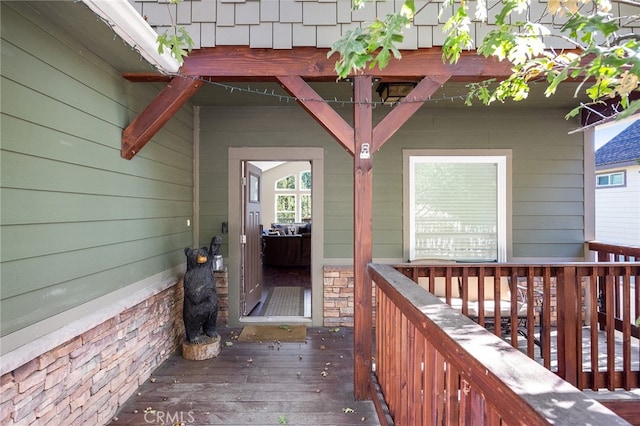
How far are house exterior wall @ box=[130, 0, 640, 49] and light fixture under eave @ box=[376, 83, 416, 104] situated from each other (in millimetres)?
458

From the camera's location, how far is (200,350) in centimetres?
307

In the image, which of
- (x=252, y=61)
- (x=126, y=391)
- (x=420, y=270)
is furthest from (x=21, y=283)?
(x=420, y=270)

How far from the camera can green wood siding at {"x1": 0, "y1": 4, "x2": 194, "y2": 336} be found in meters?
1.59

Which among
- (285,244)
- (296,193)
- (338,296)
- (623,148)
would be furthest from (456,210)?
(296,193)

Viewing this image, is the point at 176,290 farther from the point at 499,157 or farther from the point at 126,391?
the point at 499,157

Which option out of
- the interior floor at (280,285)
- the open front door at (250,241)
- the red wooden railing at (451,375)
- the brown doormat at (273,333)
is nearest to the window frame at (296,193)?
the interior floor at (280,285)

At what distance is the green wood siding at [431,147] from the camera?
4012 mm

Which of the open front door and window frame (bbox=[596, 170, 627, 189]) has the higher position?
window frame (bbox=[596, 170, 627, 189])

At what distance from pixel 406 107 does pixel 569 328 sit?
1.98 meters

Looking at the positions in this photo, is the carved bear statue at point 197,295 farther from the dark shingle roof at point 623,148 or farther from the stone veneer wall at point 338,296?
the dark shingle roof at point 623,148

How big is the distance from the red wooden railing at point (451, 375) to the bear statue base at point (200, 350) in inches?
63.9

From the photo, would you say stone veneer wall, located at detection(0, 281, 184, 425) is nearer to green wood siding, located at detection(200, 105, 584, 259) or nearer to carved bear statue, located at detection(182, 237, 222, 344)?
carved bear statue, located at detection(182, 237, 222, 344)

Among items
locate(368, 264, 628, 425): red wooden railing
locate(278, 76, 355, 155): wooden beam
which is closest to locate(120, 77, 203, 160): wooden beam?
locate(278, 76, 355, 155): wooden beam
